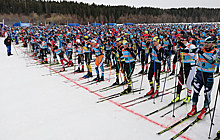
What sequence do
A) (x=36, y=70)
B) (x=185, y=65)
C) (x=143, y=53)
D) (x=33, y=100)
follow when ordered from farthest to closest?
(x=36, y=70) → (x=143, y=53) → (x=33, y=100) → (x=185, y=65)

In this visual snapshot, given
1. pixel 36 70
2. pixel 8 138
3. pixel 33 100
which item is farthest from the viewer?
pixel 36 70

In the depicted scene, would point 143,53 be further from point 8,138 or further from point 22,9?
point 22,9

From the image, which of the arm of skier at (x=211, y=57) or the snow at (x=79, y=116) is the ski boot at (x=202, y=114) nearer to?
the snow at (x=79, y=116)

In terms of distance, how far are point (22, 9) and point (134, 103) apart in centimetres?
10772

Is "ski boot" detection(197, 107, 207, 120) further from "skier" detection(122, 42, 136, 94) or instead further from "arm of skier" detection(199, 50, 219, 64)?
"skier" detection(122, 42, 136, 94)

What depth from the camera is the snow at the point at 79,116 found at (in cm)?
416

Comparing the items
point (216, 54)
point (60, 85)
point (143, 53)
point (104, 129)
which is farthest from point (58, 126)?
point (143, 53)

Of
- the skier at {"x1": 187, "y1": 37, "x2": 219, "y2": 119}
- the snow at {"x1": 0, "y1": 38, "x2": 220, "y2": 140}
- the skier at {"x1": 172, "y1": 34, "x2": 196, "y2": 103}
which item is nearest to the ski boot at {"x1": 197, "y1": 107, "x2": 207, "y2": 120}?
the skier at {"x1": 187, "y1": 37, "x2": 219, "y2": 119}

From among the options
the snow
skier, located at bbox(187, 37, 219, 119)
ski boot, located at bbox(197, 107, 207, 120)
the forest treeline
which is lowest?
the snow

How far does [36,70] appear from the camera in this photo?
11.4m

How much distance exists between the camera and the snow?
13.6 ft

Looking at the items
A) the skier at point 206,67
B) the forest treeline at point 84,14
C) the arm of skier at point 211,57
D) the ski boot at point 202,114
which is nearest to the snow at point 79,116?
the ski boot at point 202,114

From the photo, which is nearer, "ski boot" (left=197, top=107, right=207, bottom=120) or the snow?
the snow

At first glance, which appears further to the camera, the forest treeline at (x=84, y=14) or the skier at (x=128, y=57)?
the forest treeline at (x=84, y=14)
